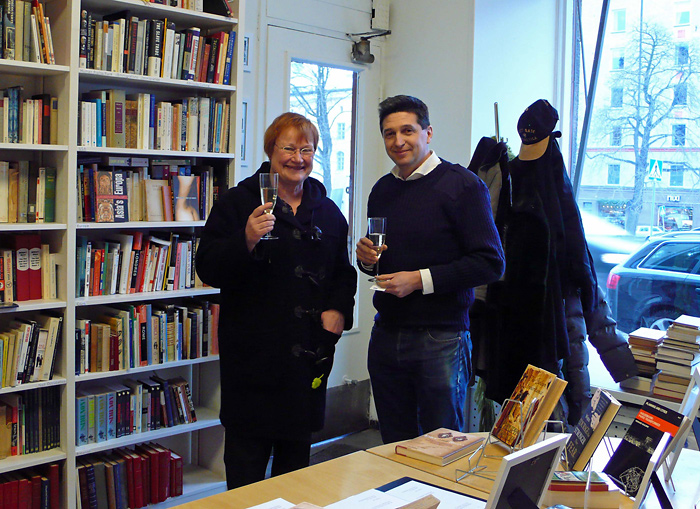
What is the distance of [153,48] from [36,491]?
6.23 feet

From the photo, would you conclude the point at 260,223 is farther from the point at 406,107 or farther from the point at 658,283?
the point at 658,283

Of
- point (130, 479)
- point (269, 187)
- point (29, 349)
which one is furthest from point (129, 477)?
point (269, 187)

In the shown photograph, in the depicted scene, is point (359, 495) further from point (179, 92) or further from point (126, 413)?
point (179, 92)

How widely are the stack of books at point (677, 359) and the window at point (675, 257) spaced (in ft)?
2.05

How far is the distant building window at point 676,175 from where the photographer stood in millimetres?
3623

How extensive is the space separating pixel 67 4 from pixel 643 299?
10.3ft

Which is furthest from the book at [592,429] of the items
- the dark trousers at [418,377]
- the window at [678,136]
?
the window at [678,136]

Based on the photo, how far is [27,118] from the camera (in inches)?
107

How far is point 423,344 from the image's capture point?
2.38 metres

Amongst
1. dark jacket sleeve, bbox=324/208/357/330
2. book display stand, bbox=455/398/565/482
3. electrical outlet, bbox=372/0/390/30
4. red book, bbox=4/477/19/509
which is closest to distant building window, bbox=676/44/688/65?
electrical outlet, bbox=372/0/390/30

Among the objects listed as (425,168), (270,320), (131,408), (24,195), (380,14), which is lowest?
(131,408)

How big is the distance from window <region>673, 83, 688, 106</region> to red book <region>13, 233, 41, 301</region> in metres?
3.19

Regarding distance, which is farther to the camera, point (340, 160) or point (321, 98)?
point (340, 160)

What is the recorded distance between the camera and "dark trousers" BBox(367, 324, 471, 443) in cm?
238
